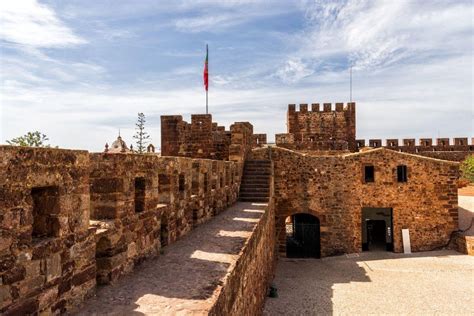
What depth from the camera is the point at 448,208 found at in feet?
56.3

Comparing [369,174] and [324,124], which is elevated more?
[324,124]

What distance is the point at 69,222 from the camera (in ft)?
11.8

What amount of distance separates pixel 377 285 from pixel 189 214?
8172 mm

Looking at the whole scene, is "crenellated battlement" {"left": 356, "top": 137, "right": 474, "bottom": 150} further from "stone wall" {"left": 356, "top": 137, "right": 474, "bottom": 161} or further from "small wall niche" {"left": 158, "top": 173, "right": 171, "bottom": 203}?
"small wall niche" {"left": 158, "top": 173, "right": 171, "bottom": 203}

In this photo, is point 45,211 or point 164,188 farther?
point 164,188

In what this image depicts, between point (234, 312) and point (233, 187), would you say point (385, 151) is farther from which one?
point (234, 312)

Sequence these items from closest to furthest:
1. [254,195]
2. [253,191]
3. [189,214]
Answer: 1. [189,214]
2. [254,195]
3. [253,191]

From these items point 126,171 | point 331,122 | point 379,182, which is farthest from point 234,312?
point 331,122

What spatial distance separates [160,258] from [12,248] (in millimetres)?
2987

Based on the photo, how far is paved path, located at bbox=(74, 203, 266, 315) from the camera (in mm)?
3709

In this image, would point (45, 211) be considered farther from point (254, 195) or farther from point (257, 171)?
point (257, 171)

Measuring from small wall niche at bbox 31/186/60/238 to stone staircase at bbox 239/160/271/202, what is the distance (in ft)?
36.9

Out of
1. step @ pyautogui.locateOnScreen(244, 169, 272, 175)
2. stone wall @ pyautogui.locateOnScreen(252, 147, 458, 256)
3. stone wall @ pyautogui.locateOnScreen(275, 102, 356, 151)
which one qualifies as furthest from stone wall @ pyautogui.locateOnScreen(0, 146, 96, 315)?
stone wall @ pyautogui.locateOnScreen(275, 102, 356, 151)

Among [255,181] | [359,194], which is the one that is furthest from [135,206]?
[359,194]
